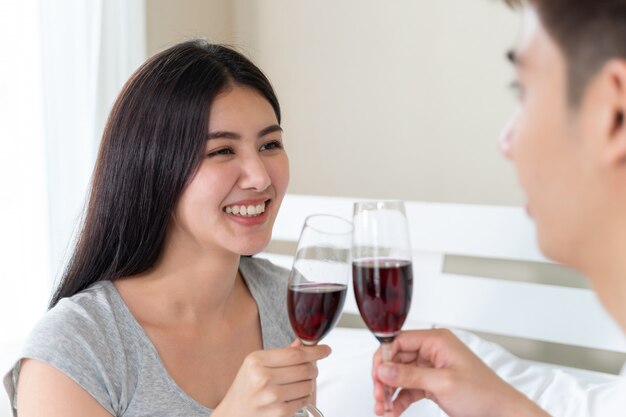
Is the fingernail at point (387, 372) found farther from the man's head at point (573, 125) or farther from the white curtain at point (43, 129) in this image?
the white curtain at point (43, 129)

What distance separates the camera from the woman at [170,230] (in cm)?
175

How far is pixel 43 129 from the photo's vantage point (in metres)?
2.83

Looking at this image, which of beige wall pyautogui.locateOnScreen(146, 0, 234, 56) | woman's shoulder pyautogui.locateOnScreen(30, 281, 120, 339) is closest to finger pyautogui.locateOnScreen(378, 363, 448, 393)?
woman's shoulder pyautogui.locateOnScreen(30, 281, 120, 339)

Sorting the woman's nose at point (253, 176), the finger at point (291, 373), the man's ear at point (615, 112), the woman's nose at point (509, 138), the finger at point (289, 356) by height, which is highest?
the man's ear at point (615, 112)

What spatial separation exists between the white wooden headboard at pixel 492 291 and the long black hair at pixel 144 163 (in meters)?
1.01

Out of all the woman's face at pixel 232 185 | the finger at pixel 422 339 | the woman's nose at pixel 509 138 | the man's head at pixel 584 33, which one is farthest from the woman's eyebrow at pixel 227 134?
the man's head at pixel 584 33

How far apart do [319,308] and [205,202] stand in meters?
0.45

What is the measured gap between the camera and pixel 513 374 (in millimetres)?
2252

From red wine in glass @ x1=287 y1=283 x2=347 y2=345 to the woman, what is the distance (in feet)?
0.77

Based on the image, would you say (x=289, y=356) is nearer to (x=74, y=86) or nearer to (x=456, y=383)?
(x=456, y=383)

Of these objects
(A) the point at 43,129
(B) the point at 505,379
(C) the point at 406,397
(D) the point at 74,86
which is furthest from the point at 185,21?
(C) the point at 406,397

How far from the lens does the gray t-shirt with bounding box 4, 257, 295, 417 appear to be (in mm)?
1643

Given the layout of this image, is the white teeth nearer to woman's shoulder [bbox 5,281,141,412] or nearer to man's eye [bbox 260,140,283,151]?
man's eye [bbox 260,140,283,151]

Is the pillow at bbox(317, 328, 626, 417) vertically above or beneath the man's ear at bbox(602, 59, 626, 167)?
beneath
